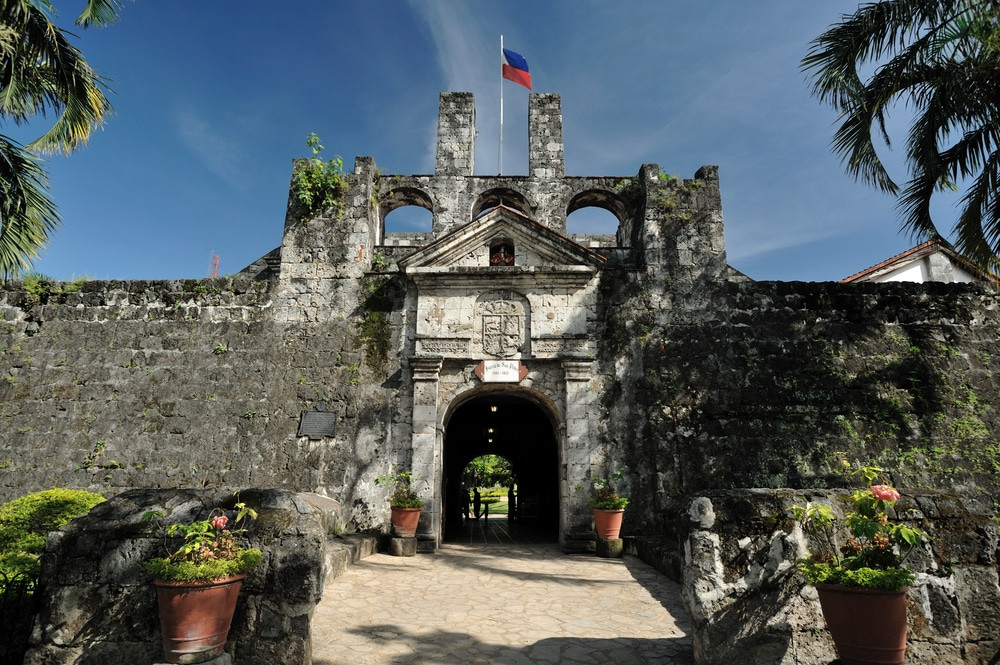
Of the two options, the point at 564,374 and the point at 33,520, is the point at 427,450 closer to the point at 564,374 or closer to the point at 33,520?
the point at 564,374

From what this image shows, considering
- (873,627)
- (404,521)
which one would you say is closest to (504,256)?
(404,521)

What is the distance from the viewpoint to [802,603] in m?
3.76

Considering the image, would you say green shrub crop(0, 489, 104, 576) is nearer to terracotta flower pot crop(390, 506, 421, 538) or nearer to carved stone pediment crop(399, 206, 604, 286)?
terracotta flower pot crop(390, 506, 421, 538)

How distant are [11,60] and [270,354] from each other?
595 centimetres

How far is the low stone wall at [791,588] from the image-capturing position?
3697 millimetres

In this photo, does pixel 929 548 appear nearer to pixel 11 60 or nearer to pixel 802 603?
pixel 802 603

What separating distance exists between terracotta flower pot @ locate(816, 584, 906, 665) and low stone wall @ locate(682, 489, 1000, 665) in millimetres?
477

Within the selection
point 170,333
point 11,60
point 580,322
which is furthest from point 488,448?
point 11,60

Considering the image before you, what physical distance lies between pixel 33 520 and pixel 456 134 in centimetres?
1032

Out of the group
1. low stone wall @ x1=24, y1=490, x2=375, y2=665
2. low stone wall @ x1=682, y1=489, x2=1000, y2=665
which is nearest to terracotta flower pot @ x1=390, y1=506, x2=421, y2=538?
low stone wall @ x1=24, y1=490, x2=375, y2=665

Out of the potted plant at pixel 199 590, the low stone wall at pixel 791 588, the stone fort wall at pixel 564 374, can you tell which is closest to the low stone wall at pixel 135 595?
the potted plant at pixel 199 590

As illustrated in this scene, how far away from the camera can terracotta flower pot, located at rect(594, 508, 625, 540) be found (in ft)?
29.4

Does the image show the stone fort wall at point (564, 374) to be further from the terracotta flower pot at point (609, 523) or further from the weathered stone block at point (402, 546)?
the weathered stone block at point (402, 546)

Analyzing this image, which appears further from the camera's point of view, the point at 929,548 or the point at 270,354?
the point at 270,354
